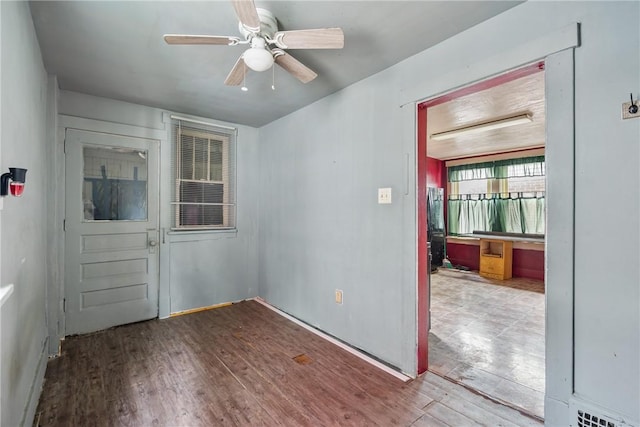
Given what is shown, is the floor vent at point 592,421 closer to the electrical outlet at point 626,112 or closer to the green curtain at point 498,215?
the electrical outlet at point 626,112

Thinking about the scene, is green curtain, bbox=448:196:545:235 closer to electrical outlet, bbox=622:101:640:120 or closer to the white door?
electrical outlet, bbox=622:101:640:120

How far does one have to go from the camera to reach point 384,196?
2520mm

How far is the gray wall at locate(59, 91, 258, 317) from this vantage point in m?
3.18

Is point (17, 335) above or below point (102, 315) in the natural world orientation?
above

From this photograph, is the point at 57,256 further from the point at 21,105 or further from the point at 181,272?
the point at 21,105

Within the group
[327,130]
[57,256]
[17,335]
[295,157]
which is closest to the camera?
[17,335]

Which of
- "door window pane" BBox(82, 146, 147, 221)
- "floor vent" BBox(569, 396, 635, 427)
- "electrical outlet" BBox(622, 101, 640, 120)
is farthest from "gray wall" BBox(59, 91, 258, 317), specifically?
"electrical outlet" BBox(622, 101, 640, 120)

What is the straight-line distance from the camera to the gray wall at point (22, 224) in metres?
1.38

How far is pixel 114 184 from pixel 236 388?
8.41ft

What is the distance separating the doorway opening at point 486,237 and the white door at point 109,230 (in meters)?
3.02

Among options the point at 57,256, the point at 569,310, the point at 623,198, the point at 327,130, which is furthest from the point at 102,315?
the point at 623,198

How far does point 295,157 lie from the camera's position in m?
3.60

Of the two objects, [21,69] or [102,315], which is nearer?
[21,69]

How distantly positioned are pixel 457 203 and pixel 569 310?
5.72 metres
